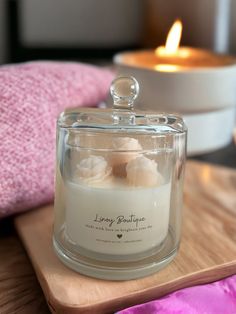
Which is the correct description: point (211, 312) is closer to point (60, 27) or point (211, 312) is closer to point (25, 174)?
point (25, 174)

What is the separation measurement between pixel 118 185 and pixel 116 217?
0.7 inches

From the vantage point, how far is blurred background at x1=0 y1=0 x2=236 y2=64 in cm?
62

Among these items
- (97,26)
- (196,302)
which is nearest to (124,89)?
(196,302)

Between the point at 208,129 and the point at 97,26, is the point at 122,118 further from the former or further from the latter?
the point at 97,26

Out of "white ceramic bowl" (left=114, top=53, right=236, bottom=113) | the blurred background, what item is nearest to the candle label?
"white ceramic bowl" (left=114, top=53, right=236, bottom=113)

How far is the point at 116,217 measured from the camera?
0.27m

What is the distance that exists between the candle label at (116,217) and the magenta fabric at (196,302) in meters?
0.04

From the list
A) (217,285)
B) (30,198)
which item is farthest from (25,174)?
(217,285)

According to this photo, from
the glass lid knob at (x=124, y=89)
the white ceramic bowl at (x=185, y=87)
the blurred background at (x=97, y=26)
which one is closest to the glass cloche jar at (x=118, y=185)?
the glass lid knob at (x=124, y=89)

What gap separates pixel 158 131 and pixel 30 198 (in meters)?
0.11

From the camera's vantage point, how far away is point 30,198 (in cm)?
34

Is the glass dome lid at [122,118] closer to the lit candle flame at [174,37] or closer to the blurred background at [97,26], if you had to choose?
the lit candle flame at [174,37]

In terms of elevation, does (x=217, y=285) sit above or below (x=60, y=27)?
below

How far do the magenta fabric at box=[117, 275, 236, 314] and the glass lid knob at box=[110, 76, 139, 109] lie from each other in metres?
0.12
